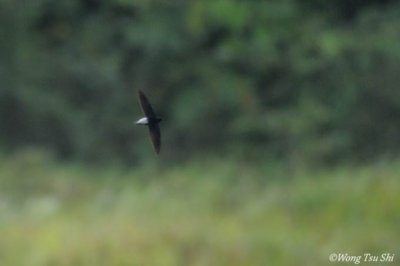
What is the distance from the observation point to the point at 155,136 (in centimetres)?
122

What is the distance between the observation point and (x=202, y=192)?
800cm

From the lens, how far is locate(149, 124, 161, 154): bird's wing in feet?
3.88

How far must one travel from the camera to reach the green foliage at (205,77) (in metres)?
9.14

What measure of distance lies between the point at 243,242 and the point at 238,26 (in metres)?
3.23

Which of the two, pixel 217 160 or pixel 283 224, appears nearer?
pixel 283 224

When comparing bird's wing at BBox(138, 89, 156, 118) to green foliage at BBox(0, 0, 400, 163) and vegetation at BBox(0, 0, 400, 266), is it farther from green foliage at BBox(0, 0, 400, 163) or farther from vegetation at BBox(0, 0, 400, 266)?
green foliage at BBox(0, 0, 400, 163)

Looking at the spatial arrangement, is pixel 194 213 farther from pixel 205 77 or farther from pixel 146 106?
pixel 146 106

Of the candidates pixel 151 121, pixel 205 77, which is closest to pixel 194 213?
pixel 205 77

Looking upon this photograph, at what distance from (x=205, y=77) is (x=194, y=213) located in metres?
2.36

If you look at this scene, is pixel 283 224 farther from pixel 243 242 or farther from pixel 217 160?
pixel 217 160

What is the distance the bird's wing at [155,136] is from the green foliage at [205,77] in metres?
7.70

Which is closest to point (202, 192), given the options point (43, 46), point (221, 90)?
point (221, 90)

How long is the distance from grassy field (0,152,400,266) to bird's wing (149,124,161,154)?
4532 millimetres

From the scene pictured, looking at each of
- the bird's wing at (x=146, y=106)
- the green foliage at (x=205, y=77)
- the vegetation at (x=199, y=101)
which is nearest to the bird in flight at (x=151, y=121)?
the bird's wing at (x=146, y=106)
